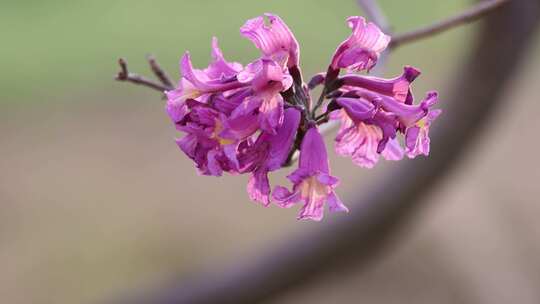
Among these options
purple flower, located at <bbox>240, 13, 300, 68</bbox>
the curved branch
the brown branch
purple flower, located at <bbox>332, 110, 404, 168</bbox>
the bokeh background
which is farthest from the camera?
the bokeh background

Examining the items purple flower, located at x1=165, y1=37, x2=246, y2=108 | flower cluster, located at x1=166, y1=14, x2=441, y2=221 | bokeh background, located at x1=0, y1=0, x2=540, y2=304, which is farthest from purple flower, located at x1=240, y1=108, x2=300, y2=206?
bokeh background, located at x1=0, y1=0, x2=540, y2=304

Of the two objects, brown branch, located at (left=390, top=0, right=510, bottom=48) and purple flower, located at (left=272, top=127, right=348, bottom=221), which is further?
brown branch, located at (left=390, top=0, right=510, bottom=48)

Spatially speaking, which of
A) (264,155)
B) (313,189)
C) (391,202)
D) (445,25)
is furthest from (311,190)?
(391,202)

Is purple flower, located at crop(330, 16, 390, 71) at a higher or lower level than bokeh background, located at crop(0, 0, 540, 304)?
higher

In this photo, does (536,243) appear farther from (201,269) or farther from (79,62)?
(79,62)

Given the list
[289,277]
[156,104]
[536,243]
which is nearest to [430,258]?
[536,243]

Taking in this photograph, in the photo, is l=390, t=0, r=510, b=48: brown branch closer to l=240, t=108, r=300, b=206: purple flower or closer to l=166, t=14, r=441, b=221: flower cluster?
l=166, t=14, r=441, b=221: flower cluster

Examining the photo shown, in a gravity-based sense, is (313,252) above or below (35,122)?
below
